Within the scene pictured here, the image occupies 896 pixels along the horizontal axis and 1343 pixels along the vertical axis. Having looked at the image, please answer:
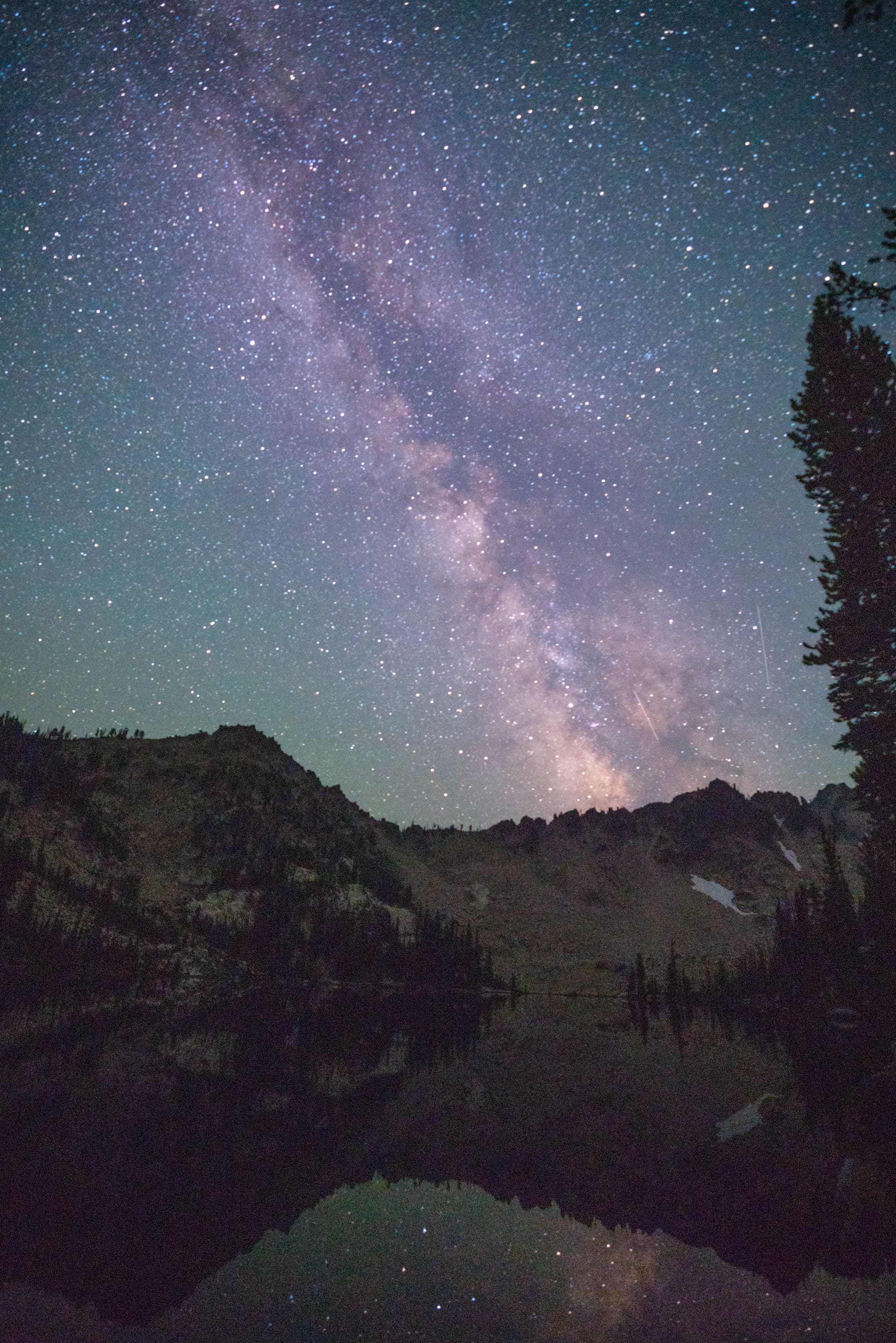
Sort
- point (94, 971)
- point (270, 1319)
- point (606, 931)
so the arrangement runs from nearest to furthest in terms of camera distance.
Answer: point (270, 1319) → point (94, 971) → point (606, 931)

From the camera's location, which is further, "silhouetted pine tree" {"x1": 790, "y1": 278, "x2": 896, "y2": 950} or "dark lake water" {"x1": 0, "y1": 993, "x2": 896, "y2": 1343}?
"silhouetted pine tree" {"x1": 790, "y1": 278, "x2": 896, "y2": 950}

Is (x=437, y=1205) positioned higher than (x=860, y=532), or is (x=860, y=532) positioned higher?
(x=860, y=532)

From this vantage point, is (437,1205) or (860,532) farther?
(860,532)

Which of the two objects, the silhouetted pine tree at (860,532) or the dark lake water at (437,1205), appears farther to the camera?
the silhouetted pine tree at (860,532)

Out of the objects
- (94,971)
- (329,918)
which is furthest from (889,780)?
(329,918)

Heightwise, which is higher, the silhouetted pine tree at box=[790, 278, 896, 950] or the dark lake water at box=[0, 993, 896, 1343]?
the silhouetted pine tree at box=[790, 278, 896, 950]

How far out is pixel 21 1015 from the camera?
1884 inches

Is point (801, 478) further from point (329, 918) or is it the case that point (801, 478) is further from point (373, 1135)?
point (329, 918)

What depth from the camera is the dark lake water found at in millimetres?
9344

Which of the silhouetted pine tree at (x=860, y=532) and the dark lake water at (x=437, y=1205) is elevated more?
the silhouetted pine tree at (x=860, y=532)

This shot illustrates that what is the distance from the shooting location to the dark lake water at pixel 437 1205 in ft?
30.7

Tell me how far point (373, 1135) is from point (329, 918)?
125921mm

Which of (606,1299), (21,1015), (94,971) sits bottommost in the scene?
(94,971)

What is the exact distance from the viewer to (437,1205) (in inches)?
562
